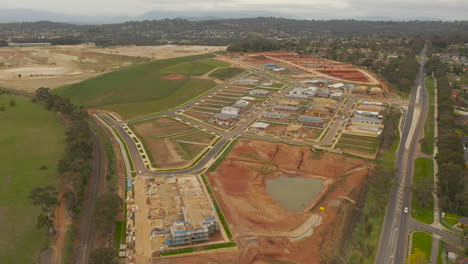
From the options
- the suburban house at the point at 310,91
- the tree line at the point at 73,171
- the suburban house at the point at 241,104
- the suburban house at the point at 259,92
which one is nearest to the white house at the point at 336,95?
the suburban house at the point at 310,91

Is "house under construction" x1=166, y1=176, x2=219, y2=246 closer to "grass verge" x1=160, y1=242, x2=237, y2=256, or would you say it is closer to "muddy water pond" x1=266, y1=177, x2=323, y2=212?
"grass verge" x1=160, y1=242, x2=237, y2=256

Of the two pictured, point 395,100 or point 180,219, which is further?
point 395,100

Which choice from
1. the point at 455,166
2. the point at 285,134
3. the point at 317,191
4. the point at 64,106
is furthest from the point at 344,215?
the point at 64,106

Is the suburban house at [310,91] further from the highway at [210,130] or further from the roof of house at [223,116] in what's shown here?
the roof of house at [223,116]

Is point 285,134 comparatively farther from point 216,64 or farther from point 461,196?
point 216,64

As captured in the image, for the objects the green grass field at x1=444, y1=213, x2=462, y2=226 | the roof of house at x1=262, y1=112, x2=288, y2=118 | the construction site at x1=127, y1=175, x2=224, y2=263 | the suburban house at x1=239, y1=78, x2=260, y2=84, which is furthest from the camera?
the suburban house at x1=239, y1=78, x2=260, y2=84

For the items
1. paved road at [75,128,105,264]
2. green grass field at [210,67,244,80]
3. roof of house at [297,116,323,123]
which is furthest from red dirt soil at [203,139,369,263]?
green grass field at [210,67,244,80]

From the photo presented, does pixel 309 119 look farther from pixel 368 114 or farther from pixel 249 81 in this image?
pixel 249 81
